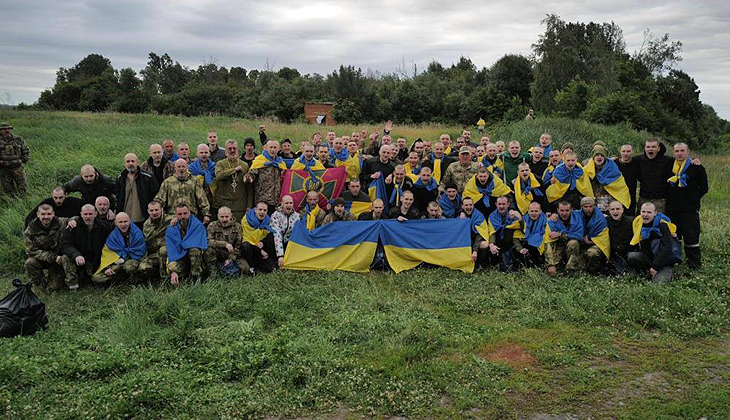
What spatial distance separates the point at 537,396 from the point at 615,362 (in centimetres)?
121

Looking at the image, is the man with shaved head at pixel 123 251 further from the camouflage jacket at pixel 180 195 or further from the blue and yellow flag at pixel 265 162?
the blue and yellow flag at pixel 265 162

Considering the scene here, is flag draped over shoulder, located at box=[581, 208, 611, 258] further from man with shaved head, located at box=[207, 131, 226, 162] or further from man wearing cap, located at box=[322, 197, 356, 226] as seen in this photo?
man with shaved head, located at box=[207, 131, 226, 162]

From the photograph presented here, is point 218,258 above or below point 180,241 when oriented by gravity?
below

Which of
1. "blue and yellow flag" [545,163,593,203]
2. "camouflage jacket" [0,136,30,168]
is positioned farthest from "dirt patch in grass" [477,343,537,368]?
"camouflage jacket" [0,136,30,168]

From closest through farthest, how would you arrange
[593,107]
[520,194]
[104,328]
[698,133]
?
[104,328]
[520,194]
[593,107]
[698,133]

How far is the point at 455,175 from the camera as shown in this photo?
33.0 ft

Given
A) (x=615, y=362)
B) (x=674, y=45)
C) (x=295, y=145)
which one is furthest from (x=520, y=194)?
(x=674, y=45)

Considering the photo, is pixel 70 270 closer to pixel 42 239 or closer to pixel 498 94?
pixel 42 239

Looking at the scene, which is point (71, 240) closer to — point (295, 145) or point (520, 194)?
point (520, 194)

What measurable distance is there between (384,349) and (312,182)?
4.83 m

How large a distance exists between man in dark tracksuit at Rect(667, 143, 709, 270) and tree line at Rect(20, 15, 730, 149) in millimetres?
19877

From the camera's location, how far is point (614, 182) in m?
9.27

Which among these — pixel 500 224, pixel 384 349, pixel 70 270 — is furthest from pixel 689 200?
pixel 70 270

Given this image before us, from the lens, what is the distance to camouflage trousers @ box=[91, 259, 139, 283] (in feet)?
27.7
